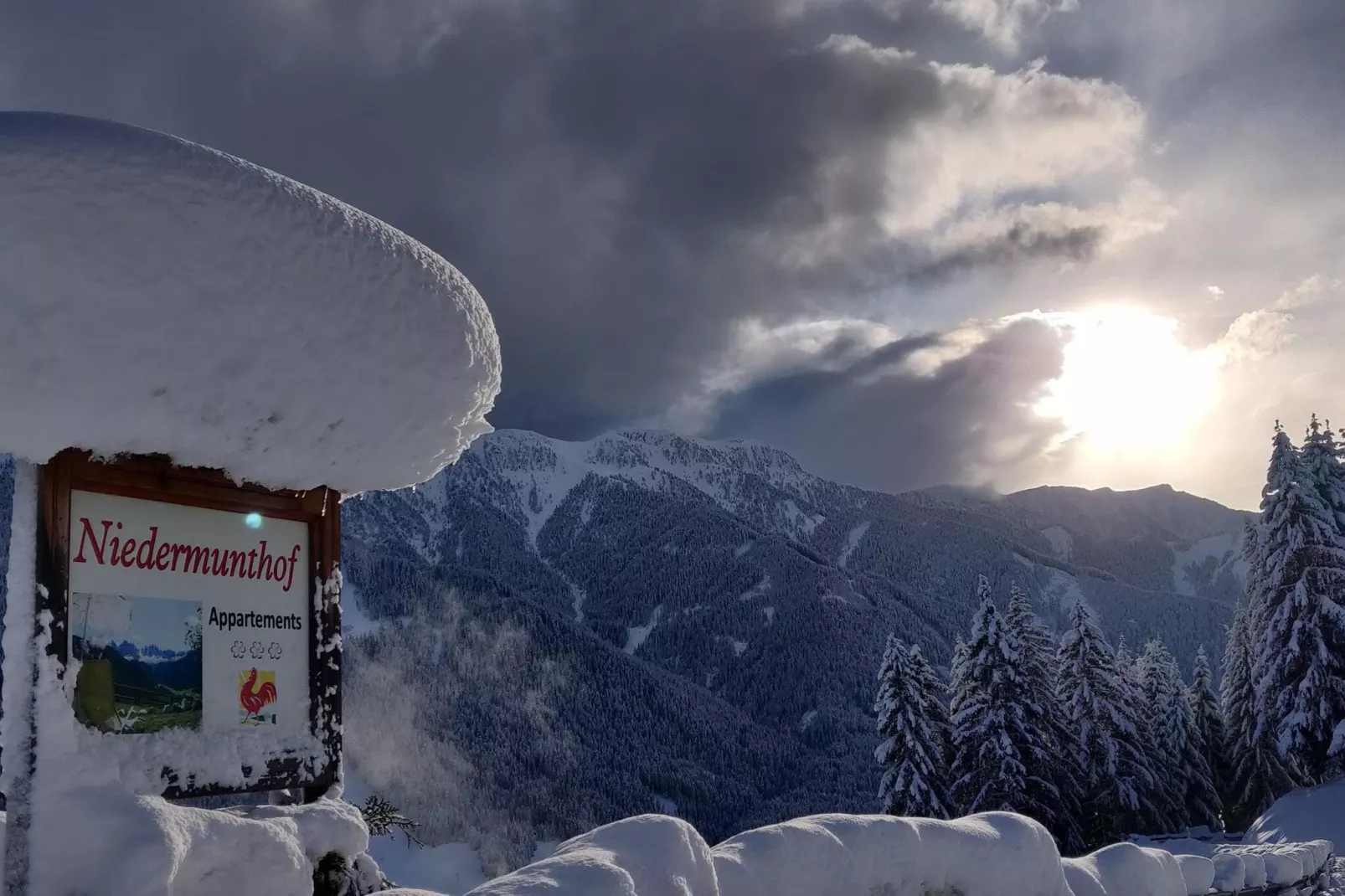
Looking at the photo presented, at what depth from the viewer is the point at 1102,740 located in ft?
96.4

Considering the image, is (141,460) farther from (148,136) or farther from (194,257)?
(148,136)

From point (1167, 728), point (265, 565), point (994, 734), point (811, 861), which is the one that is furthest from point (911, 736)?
point (265, 565)

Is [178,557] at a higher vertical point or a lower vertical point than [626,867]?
higher

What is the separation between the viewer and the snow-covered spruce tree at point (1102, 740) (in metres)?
29.1

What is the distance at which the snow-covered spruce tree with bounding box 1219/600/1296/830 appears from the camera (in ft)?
97.6

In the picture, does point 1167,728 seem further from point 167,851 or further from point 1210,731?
point 167,851

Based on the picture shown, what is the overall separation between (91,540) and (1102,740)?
31209mm

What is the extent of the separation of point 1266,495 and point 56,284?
30.0 meters

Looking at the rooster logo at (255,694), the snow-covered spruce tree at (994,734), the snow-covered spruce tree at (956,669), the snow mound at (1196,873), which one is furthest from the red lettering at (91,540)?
the snow-covered spruce tree at (956,669)

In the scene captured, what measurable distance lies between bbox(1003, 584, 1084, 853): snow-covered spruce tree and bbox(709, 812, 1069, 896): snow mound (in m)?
24.8

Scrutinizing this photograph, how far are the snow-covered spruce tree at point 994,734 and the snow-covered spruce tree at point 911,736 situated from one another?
1.85ft

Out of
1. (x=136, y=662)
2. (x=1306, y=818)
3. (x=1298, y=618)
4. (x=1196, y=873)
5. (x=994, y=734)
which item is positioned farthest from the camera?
(x=994, y=734)

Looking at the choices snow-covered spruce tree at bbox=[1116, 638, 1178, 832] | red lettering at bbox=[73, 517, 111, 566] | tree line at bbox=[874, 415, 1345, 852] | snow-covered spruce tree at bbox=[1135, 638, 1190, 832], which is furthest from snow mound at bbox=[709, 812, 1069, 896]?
snow-covered spruce tree at bbox=[1135, 638, 1190, 832]

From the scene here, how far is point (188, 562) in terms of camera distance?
3.62 m
